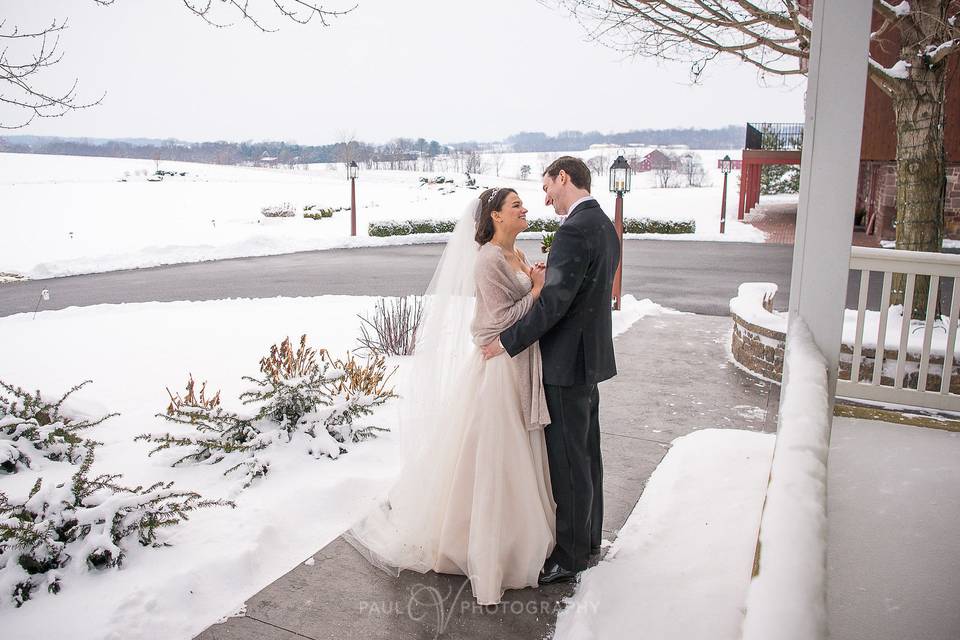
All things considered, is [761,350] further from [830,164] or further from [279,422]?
[279,422]

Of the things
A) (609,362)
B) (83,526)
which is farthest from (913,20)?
(83,526)

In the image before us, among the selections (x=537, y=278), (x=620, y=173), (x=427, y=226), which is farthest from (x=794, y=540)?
(x=427, y=226)

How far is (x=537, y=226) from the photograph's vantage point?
24719 mm

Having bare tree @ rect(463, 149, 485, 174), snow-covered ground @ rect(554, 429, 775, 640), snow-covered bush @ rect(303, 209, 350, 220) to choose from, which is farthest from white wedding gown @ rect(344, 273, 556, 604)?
bare tree @ rect(463, 149, 485, 174)

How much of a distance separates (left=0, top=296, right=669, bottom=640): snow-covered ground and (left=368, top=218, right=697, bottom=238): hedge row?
14212 mm

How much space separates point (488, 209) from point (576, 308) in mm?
624

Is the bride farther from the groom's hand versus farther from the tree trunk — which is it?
the tree trunk

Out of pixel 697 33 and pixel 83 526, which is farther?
pixel 697 33

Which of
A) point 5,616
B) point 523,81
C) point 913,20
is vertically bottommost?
point 5,616

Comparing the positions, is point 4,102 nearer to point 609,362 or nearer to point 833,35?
point 609,362

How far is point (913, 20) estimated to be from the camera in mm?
6938

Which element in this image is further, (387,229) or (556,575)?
(387,229)

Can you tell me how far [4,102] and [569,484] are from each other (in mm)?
3877

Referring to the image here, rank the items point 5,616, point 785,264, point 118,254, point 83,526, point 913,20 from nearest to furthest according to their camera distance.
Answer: point 5,616 → point 83,526 → point 913,20 → point 785,264 → point 118,254
